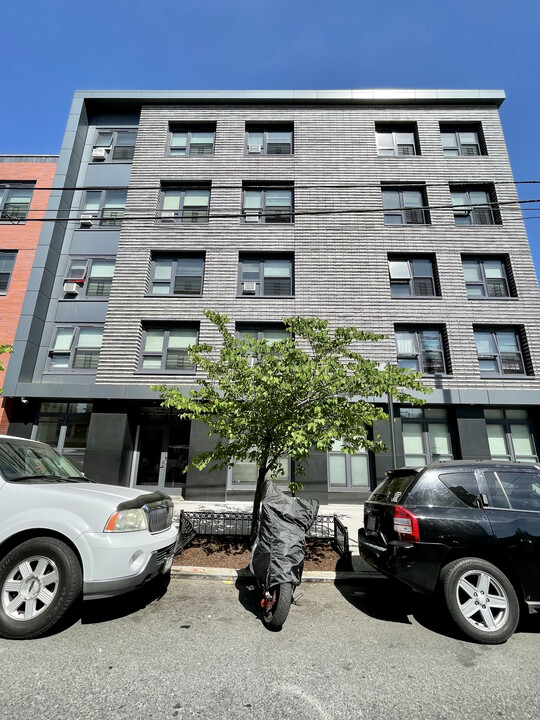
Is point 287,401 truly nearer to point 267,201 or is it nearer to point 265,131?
point 267,201

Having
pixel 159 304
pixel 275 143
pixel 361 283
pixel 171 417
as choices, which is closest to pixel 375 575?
pixel 171 417

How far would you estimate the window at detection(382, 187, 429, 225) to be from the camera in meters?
15.7

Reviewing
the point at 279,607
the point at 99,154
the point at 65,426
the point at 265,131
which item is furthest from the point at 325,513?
the point at 99,154

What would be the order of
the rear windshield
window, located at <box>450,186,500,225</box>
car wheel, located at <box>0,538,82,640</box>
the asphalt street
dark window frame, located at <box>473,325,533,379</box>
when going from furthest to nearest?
window, located at <box>450,186,500,225</box> < dark window frame, located at <box>473,325,533,379</box> < the rear windshield < car wheel, located at <box>0,538,82,640</box> < the asphalt street

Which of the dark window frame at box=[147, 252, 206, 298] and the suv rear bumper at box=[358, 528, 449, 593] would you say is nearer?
the suv rear bumper at box=[358, 528, 449, 593]

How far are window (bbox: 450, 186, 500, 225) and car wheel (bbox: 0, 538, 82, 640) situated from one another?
1781cm

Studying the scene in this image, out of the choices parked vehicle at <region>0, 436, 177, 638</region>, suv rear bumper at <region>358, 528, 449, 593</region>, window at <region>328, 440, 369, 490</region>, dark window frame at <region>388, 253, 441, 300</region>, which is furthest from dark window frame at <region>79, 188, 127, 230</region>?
suv rear bumper at <region>358, 528, 449, 593</region>

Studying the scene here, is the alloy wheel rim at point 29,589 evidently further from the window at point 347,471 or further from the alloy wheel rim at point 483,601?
the window at point 347,471

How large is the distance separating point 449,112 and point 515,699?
21.4m

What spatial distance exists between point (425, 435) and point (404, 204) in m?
10.3

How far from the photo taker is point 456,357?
13531mm

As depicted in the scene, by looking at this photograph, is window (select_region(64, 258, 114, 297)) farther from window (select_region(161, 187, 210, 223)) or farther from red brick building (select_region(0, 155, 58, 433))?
window (select_region(161, 187, 210, 223))

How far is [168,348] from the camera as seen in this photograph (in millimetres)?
14000

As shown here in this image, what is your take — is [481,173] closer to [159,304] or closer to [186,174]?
[186,174]
